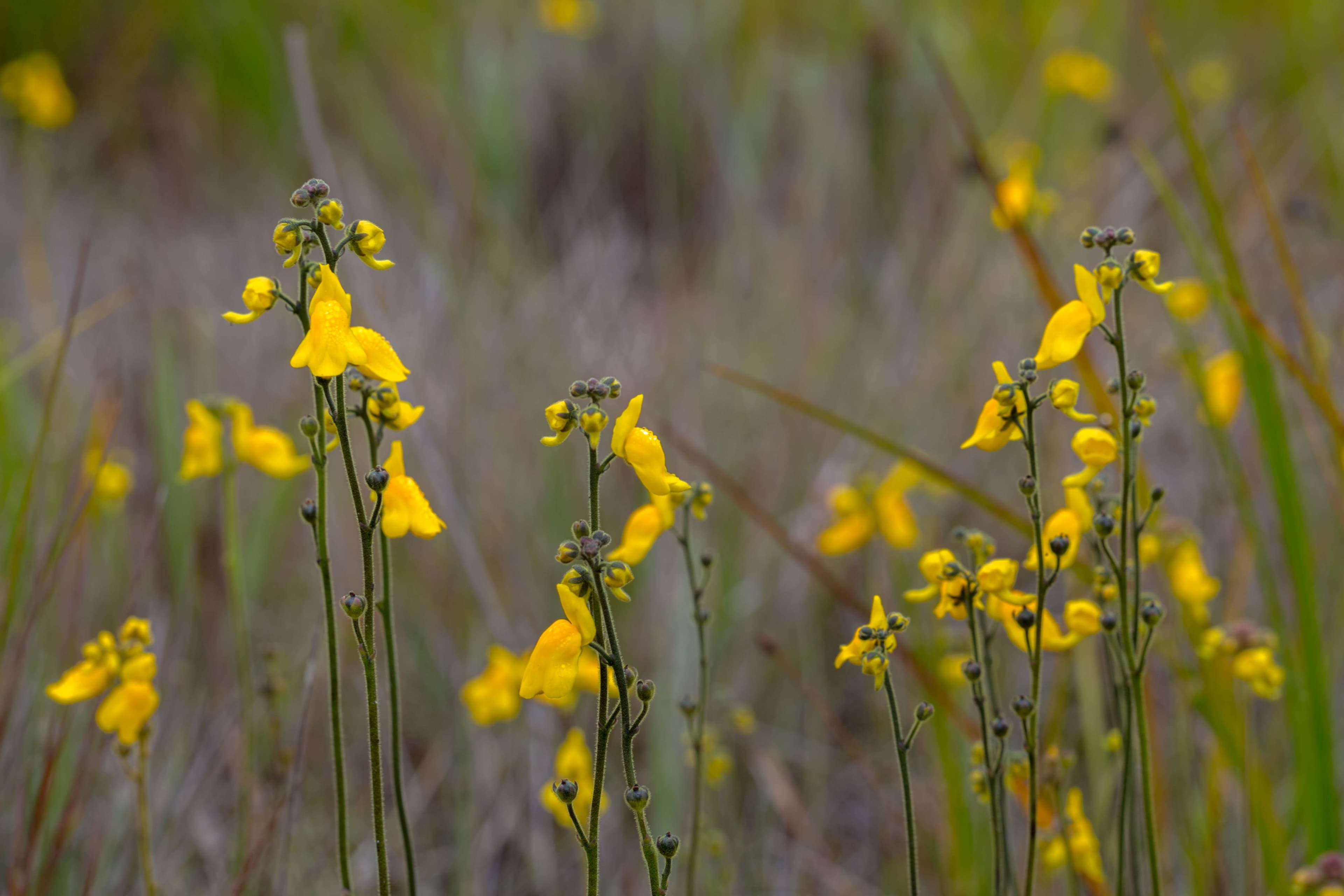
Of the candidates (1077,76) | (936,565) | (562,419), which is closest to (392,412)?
(562,419)

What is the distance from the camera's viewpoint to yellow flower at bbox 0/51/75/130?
11.3 feet

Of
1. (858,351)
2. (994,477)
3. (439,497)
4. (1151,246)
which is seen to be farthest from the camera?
(1151,246)

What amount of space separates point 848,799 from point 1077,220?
6.60ft

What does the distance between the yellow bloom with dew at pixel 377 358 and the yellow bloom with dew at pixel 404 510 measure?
5 cm

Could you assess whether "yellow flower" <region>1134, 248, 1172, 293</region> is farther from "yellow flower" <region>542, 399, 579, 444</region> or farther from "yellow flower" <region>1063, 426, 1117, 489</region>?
"yellow flower" <region>542, 399, 579, 444</region>

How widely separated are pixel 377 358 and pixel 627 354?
73.6 inches

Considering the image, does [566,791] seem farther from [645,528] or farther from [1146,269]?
[1146,269]


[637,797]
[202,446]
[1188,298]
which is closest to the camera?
[637,797]

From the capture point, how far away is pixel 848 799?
181cm

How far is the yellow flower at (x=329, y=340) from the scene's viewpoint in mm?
676

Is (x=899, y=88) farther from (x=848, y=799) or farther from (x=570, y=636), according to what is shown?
(x=570, y=636)

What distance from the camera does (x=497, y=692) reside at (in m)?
1.33

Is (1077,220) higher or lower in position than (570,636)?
higher

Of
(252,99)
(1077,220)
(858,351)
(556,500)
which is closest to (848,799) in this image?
(556,500)
